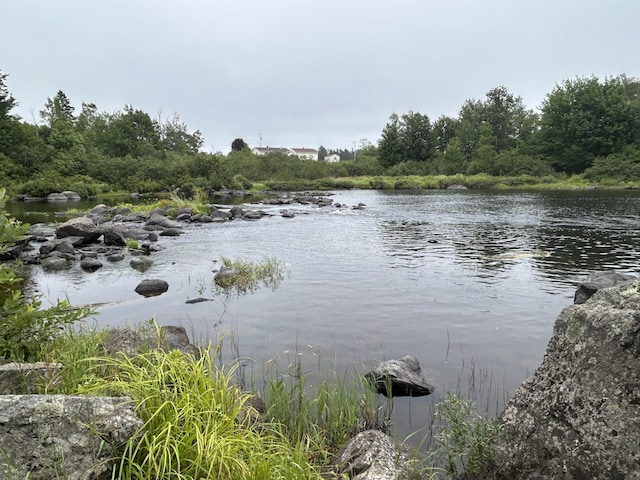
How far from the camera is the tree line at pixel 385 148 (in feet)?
211

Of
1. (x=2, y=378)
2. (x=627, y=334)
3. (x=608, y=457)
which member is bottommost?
(x=608, y=457)

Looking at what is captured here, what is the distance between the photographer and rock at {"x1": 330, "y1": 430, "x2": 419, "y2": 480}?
3.97m

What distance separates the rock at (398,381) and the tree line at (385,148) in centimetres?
5418

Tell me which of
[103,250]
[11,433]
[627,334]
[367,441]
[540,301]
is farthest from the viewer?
[103,250]

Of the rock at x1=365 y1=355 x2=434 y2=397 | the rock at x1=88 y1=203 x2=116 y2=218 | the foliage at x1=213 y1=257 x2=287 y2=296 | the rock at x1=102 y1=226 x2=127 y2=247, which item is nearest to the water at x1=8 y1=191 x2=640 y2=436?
the rock at x1=365 y1=355 x2=434 y2=397

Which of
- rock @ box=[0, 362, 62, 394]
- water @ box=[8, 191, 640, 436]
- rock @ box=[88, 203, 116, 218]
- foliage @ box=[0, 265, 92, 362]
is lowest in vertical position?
water @ box=[8, 191, 640, 436]

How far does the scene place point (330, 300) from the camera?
1120cm

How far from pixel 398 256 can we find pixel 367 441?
1289 cm

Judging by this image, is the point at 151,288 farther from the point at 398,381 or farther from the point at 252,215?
the point at 252,215

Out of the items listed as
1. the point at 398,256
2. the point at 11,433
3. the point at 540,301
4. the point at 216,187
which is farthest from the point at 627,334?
the point at 216,187

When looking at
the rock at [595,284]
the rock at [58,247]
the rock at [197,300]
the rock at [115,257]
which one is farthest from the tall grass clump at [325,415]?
the rock at [58,247]

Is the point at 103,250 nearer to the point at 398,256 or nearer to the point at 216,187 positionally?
the point at 398,256

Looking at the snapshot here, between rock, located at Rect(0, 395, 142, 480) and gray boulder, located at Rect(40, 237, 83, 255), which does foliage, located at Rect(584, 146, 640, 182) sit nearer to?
gray boulder, located at Rect(40, 237, 83, 255)

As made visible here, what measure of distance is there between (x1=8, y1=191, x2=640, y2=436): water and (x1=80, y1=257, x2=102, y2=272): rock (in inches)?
11.4
